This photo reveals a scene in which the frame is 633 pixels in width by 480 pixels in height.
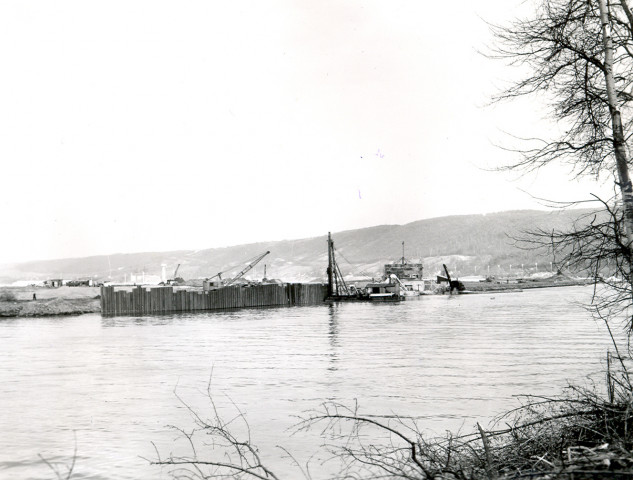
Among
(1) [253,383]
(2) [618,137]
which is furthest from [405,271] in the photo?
(2) [618,137]

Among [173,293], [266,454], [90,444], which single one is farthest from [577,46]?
[173,293]

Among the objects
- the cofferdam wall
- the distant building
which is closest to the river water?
the cofferdam wall

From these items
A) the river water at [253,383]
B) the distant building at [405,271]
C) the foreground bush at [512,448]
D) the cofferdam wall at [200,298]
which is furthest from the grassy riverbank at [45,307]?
the distant building at [405,271]

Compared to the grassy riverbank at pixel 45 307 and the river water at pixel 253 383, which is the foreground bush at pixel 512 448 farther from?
the grassy riverbank at pixel 45 307

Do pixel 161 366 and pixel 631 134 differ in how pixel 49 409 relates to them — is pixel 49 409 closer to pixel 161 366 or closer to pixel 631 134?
pixel 161 366

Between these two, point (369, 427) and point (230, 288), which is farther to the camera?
point (230, 288)

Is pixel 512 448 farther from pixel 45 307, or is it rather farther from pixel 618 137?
pixel 45 307
